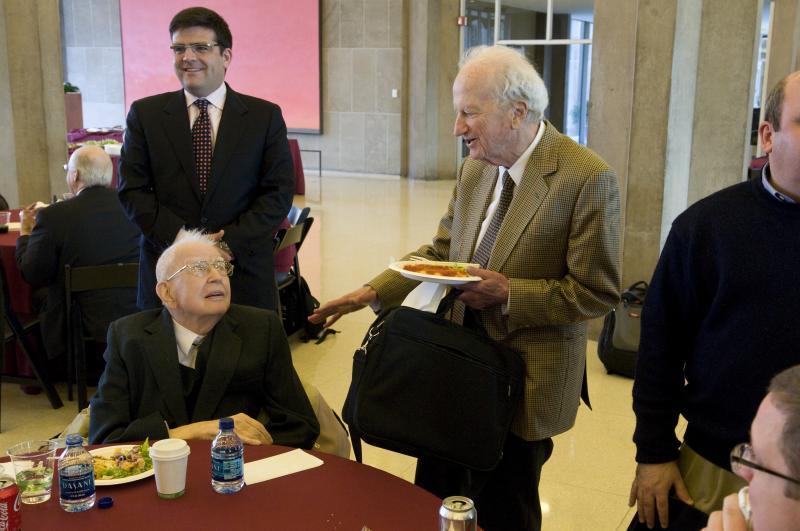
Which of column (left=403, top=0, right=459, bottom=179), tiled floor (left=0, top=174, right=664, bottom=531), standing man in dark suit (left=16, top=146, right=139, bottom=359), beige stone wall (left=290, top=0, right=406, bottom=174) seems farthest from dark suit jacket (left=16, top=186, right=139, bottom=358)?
beige stone wall (left=290, top=0, right=406, bottom=174)

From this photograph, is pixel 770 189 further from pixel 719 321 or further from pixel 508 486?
pixel 508 486

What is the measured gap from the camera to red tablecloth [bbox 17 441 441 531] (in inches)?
69.7

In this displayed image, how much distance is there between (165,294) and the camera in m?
2.63

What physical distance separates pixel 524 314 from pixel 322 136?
15.6 m

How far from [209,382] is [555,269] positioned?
1055 mm

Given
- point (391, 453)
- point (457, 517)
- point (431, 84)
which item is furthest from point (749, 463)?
point (431, 84)

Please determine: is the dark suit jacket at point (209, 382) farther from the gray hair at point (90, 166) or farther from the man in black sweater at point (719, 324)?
the gray hair at point (90, 166)

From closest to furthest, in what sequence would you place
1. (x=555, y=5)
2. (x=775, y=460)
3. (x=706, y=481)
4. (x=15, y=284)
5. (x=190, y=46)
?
(x=775, y=460) → (x=706, y=481) → (x=190, y=46) → (x=15, y=284) → (x=555, y=5)

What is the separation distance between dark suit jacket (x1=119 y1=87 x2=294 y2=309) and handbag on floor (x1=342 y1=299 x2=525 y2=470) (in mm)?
1420

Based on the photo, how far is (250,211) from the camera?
12.1ft

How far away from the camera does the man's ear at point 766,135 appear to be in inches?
72.7

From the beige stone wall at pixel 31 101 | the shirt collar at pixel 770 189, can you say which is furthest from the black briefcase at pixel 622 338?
the beige stone wall at pixel 31 101

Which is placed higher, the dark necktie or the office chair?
the dark necktie

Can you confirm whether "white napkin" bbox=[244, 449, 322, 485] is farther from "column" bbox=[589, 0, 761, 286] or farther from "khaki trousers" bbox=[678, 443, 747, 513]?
"column" bbox=[589, 0, 761, 286]
